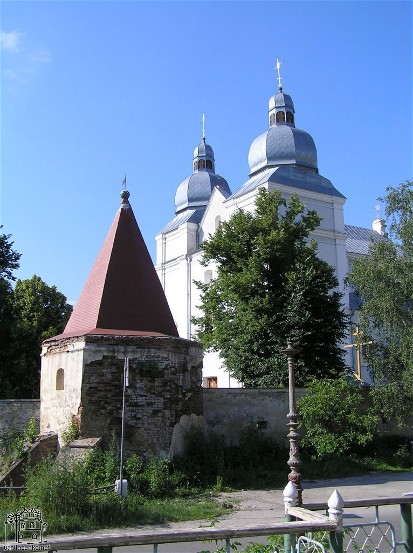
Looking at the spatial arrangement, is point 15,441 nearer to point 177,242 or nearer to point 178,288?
point 178,288

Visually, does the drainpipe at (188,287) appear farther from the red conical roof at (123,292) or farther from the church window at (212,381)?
the red conical roof at (123,292)

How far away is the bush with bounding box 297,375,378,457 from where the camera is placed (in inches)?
725

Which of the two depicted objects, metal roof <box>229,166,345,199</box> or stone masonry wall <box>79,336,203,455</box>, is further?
metal roof <box>229,166,345,199</box>

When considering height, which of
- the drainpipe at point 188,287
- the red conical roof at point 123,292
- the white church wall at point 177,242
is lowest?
the red conical roof at point 123,292

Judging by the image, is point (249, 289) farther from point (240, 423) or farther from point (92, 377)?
point (92, 377)

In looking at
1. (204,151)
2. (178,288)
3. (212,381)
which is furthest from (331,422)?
(204,151)

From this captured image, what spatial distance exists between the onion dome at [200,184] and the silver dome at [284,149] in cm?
763

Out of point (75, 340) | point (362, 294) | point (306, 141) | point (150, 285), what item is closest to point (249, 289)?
point (362, 294)

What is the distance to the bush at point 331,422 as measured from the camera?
60.4 feet

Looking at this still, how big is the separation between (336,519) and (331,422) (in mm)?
14349

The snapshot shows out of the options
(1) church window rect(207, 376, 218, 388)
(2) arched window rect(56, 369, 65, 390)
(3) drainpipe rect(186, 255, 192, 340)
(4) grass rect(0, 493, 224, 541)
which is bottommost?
(4) grass rect(0, 493, 224, 541)

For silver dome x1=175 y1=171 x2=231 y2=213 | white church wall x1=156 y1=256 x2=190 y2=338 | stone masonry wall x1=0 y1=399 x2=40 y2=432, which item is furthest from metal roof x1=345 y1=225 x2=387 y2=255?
stone masonry wall x1=0 y1=399 x2=40 y2=432

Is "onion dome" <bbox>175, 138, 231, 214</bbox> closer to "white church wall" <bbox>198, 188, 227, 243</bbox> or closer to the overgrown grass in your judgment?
"white church wall" <bbox>198, 188, 227, 243</bbox>

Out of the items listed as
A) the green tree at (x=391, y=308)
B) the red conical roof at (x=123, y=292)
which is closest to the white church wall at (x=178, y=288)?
the green tree at (x=391, y=308)
